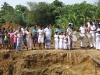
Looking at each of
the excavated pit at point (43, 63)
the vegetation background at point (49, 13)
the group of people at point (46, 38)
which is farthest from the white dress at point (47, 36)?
the vegetation background at point (49, 13)

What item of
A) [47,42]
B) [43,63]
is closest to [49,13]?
[47,42]

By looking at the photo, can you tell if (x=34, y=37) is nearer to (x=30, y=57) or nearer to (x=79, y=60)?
(x=30, y=57)

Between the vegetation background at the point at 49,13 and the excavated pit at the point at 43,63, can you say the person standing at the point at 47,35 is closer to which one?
the excavated pit at the point at 43,63

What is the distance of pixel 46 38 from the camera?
50.9 ft

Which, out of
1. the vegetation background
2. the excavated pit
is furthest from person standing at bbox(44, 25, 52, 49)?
the vegetation background

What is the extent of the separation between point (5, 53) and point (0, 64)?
0.69 metres

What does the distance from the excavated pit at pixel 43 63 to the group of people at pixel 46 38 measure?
2.99 feet

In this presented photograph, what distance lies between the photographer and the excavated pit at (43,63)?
1396cm

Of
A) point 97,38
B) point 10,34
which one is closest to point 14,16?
point 10,34

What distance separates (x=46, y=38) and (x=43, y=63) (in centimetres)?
171

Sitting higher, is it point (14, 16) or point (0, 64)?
point (14, 16)

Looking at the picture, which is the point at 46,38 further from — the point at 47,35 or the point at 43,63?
the point at 43,63

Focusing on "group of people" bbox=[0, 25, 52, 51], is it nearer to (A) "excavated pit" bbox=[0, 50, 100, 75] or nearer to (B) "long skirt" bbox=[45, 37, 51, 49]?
(B) "long skirt" bbox=[45, 37, 51, 49]

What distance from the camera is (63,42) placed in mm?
15203
